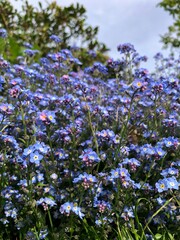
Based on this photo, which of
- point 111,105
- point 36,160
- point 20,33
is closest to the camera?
point 36,160

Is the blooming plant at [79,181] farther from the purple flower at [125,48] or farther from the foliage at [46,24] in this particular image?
the foliage at [46,24]

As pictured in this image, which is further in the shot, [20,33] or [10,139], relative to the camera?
[20,33]

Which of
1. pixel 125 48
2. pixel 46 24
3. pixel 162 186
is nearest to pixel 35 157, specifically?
pixel 162 186

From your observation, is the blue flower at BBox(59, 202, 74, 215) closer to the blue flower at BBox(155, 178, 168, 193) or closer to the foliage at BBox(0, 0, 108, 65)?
the blue flower at BBox(155, 178, 168, 193)

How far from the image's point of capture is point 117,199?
3.31m

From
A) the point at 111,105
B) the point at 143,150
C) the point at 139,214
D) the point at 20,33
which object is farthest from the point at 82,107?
the point at 20,33

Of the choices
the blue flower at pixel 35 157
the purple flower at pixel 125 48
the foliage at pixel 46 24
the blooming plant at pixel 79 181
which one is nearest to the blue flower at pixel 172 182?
the blooming plant at pixel 79 181

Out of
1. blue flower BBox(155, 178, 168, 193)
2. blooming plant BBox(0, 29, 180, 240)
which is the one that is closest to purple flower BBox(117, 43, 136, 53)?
blooming plant BBox(0, 29, 180, 240)

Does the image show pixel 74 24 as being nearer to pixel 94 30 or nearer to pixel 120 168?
pixel 94 30

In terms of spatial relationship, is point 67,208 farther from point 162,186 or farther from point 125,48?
point 125,48

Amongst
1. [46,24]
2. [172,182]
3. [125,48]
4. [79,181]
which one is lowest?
[172,182]

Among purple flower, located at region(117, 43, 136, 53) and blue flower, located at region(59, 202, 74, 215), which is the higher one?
purple flower, located at region(117, 43, 136, 53)

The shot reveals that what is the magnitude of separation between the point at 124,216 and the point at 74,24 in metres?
6.27

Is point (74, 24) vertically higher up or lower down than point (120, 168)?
higher up
